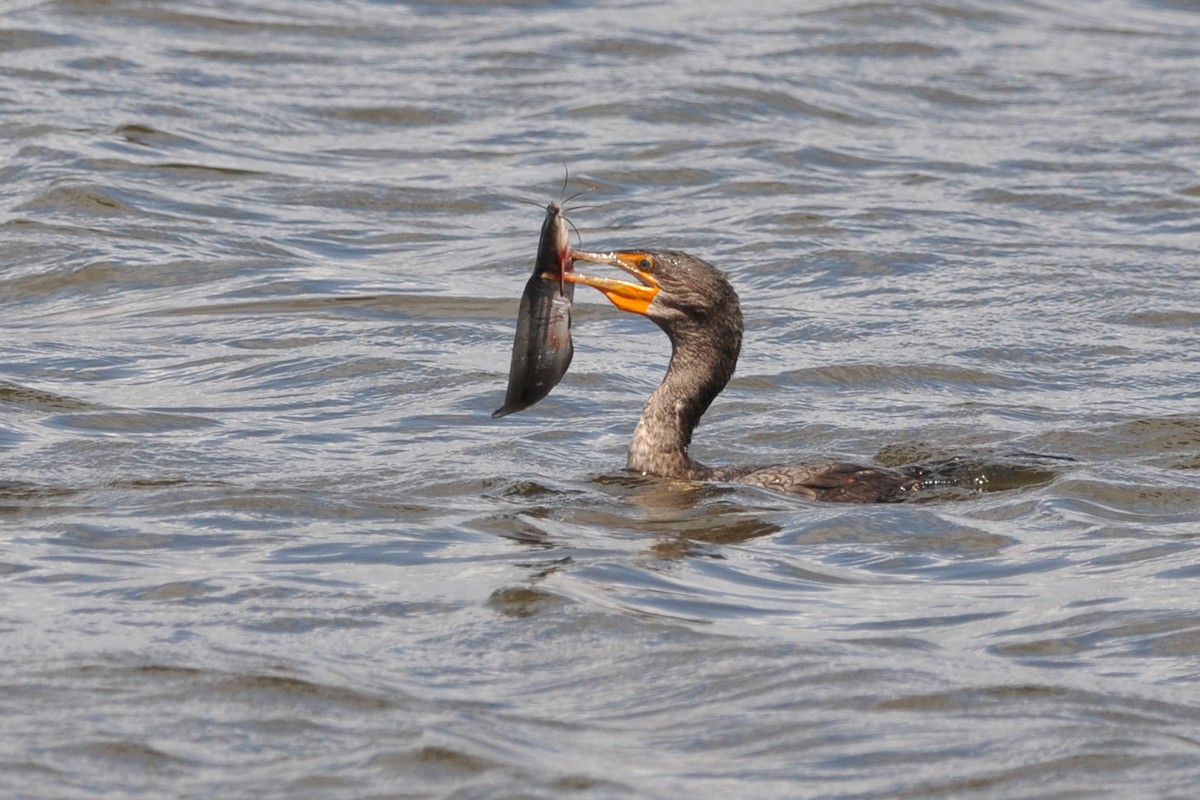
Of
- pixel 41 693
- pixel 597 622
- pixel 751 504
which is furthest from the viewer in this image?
pixel 751 504

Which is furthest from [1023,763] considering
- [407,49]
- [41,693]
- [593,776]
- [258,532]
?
[407,49]

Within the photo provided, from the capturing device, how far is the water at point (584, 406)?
5480 millimetres

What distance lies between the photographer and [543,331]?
828 cm

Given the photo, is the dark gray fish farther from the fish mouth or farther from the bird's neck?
the bird's neck

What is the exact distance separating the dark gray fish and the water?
41 cm

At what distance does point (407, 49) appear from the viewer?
18594 millimetres

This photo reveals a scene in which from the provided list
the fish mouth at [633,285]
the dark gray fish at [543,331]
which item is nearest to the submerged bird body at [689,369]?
the fish mouth at [633,285]

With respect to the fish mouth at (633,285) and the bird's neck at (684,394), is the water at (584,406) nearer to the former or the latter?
the bird's neck at (684,394)

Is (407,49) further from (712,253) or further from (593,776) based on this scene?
(593,776)

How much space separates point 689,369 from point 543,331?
0.86m

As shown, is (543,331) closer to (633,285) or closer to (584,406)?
(633,285)

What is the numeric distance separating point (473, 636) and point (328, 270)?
6738 millimetres

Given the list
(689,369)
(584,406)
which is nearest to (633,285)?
(689,369)

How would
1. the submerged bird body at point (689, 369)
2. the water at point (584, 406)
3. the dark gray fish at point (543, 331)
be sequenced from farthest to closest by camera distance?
1. the submerged bird body at point (689, 369)
2. the dark gray fish at point (543, 331)
3. the water at point (584, 406)
